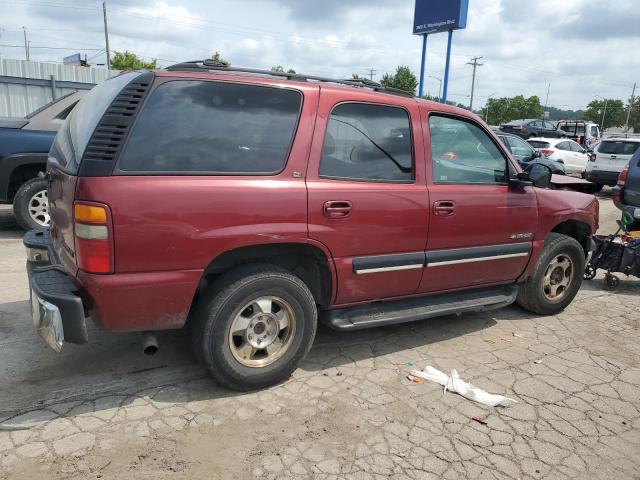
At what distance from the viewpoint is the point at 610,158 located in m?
14.6

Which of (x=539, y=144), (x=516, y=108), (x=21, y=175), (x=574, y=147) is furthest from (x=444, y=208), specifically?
(x=516, y=108)

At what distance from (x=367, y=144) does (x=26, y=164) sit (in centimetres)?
487

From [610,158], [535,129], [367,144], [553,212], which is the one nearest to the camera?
[367,144]

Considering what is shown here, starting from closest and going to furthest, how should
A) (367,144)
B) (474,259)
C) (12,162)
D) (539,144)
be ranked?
(367,144) → (474,259) → (12,162) → (539,144)

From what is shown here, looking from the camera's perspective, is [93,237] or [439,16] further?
[439,16]

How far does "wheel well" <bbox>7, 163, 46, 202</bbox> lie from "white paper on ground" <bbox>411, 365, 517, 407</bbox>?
5.41 m

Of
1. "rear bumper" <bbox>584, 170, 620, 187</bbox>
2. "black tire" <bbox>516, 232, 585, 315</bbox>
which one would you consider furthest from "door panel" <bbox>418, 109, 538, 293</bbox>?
"rear bumper" <bbox>584, 170, 620, 187</bbox>

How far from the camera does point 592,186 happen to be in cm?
544

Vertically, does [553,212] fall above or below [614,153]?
below

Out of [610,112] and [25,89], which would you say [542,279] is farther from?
[610,112]

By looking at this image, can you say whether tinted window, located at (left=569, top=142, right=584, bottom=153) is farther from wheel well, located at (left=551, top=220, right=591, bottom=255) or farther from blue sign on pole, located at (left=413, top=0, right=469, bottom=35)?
wheel well, located at (left=551, top=220, right=591, bottom=255)

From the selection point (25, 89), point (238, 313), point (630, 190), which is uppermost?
point (25, 89)

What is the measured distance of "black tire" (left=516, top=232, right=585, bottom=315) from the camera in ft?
15.3

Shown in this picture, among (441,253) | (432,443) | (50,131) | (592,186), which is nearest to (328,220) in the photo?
(441,253)
